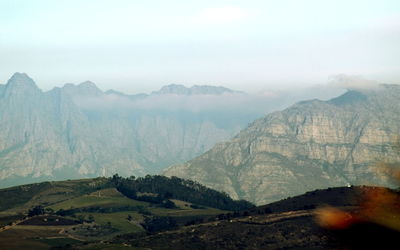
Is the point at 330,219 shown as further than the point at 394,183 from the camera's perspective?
Yes

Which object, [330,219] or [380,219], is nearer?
[380,219]

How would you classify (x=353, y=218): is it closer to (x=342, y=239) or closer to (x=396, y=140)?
(x=342, y=239)

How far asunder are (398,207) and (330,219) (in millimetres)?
2862

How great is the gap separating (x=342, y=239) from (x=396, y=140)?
13.8 feet

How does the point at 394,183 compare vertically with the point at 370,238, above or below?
above

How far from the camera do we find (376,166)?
24.4m

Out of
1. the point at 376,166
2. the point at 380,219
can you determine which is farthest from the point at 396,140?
the point at 380,219

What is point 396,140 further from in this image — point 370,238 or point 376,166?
point 370,238

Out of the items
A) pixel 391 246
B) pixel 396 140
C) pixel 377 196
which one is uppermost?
pixel 396 140

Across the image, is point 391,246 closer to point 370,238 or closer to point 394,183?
point 370,238

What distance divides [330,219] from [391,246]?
9.03 ft

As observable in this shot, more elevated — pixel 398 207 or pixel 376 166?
pixel 376 166

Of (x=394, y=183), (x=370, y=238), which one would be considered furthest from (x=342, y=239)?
(x=394, y=183)

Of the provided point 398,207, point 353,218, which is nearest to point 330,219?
point 353,218
